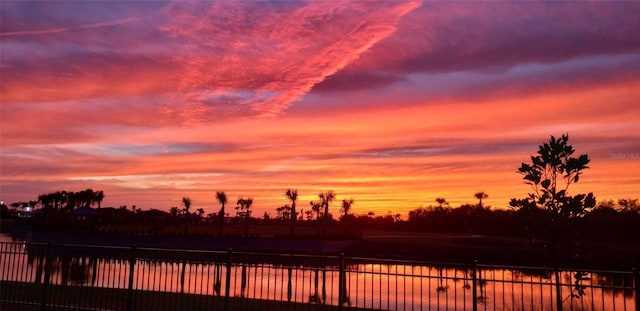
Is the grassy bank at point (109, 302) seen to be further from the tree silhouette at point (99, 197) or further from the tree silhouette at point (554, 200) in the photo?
the tree silhouette at point (99, 197)

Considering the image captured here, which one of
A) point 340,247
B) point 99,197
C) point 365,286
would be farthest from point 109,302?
point 99,197

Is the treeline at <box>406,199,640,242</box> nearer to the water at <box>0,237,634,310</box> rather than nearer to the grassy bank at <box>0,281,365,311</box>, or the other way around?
the water at <box>0,237,634,310</box>

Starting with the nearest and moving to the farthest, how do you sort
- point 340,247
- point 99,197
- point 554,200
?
point 554,200
point 340,247
point 99,197

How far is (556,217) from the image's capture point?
15.1m

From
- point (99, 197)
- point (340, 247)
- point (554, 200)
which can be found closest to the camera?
point (554, 200)

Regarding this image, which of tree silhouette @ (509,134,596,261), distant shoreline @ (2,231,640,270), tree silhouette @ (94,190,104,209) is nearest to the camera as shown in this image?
tree silhouette @ (509,134,596,261)

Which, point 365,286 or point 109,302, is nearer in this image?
point 109,302

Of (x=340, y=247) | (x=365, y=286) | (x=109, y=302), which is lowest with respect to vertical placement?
(x=340, y=247)

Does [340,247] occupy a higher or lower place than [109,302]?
lower

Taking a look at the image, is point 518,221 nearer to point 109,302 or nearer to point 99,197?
point 109,302

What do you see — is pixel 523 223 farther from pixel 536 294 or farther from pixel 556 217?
pixel 536 294

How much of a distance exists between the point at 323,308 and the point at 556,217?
24.6ft

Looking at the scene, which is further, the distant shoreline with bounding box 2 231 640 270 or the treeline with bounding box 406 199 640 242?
the distant shoreline with bounding box 2 231 640 270

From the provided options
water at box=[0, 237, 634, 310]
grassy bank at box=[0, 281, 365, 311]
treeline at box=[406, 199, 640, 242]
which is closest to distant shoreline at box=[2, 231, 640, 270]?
treeline at box=[406, 199, 640, 242]
